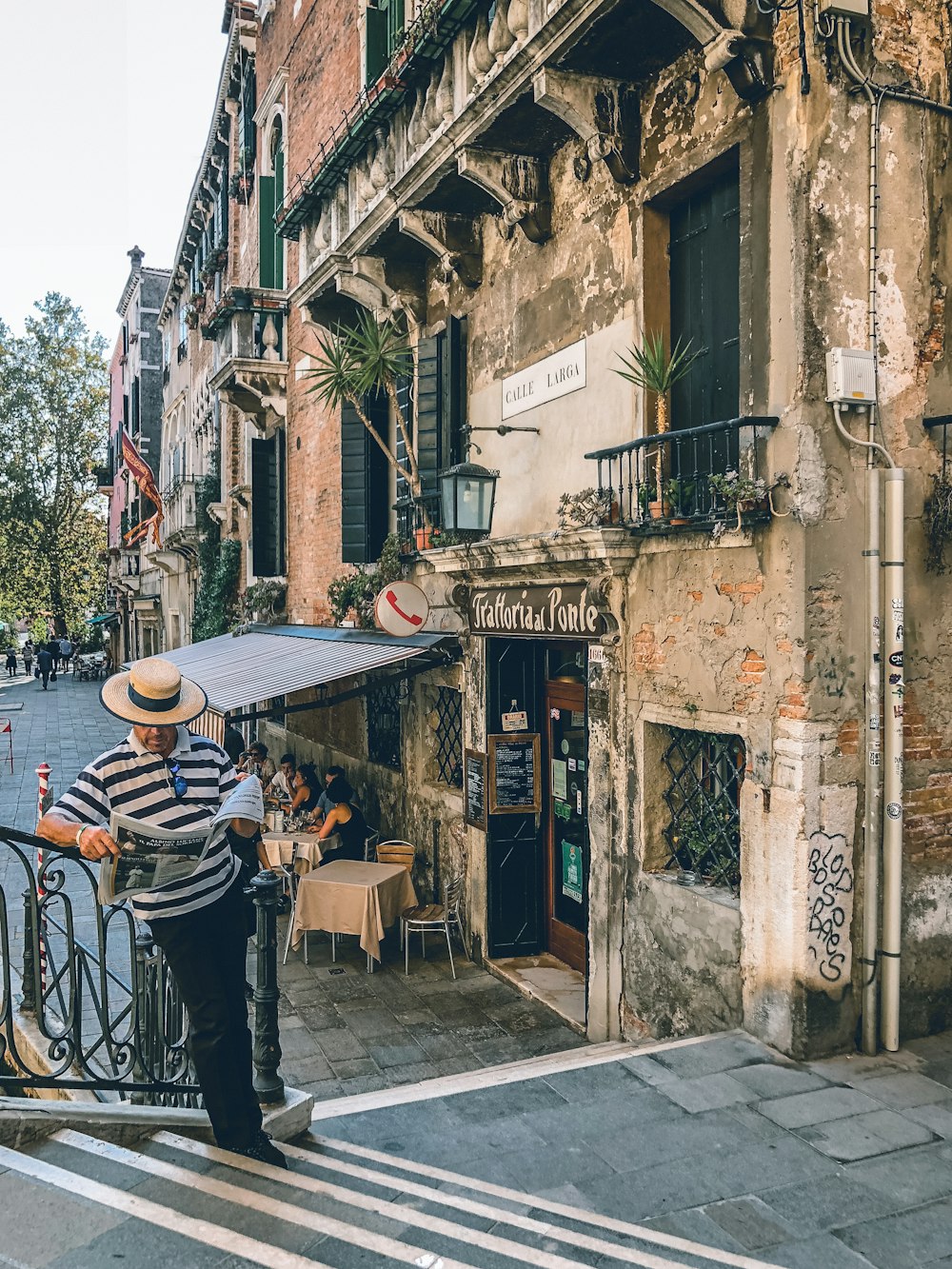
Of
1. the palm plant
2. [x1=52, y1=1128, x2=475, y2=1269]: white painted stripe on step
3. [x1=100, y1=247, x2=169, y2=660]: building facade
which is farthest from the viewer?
[x1=100, y1=247, x2=169, y2=660]: building facade

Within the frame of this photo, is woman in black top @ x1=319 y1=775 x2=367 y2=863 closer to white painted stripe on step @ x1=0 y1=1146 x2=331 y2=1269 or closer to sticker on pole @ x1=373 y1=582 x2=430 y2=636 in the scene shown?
sticker on pole @ x1=373 y1=582 x2=430 y2=636

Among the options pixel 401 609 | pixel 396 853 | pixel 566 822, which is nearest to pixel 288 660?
pixel 401 609

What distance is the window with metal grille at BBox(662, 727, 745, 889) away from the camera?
18.9 ft

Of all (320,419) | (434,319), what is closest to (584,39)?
(434,319)

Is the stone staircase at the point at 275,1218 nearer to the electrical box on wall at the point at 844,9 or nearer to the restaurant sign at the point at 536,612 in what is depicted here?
the restaurant sign at the point at 536,612

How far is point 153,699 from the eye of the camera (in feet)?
12.1

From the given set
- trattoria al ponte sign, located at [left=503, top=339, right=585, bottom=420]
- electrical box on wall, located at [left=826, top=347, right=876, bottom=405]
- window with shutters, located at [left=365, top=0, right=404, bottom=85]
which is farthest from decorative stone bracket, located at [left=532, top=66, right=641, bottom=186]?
window with shutters, located at [left=365, top=0, right=404, bottom=85]

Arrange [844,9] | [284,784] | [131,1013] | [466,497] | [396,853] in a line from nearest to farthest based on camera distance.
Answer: [131,1013] → [844,9] → [466,497] → [396,853] → [284,784]

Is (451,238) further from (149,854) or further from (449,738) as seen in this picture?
(149,854)

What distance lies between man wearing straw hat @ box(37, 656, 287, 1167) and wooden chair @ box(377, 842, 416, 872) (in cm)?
524

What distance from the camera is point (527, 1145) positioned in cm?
420

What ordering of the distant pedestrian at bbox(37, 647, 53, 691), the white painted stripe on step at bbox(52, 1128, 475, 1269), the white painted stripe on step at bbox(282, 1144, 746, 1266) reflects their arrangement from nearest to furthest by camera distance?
the white painted stripe on step at bbox(52, 1128, 475, 1269)
the white painted stripe on step at bbox(282, 1144, 746, 1266)
the distant pedestrian at bbox(37, 647, 53, 691)

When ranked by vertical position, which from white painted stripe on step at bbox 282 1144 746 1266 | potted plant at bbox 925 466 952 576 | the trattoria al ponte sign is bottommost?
white painted stripe on step at bbox 282 1144 746 1266

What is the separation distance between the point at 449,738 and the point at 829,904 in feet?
15.8
